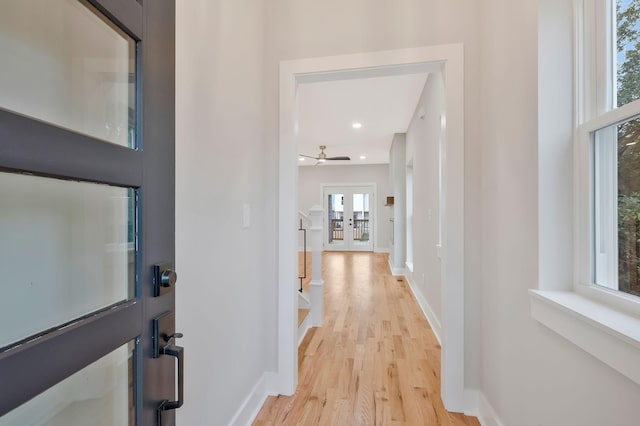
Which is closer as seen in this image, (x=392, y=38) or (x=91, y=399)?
(x=91, y=399)

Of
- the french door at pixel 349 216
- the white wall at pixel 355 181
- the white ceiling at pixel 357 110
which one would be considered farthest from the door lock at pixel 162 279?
the french door at pixel 349 216

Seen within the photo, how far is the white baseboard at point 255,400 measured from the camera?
1.61 metres

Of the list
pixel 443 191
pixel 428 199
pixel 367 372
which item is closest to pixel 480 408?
pixel 367 372

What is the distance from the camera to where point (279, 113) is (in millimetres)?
2012


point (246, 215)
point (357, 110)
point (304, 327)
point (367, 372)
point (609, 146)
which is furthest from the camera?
point (357, 110)

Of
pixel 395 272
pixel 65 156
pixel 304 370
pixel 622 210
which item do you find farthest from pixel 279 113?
pixel 395 272

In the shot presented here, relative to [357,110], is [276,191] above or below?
below

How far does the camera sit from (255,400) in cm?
180

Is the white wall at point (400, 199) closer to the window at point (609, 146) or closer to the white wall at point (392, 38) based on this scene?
the white wall at point (392, 38)

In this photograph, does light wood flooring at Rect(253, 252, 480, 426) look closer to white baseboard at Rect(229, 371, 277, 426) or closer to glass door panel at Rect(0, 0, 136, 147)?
white baseboard at Rect(229, 371, 277, 426)

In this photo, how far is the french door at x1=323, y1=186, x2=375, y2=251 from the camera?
993 cm

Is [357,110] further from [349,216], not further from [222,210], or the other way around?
[349,216]

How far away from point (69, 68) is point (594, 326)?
59.0 inches

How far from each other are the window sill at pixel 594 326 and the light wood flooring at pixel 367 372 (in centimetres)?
108
